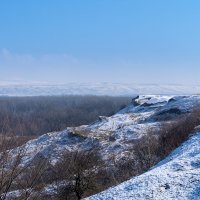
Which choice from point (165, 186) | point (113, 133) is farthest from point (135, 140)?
point (165, 186)

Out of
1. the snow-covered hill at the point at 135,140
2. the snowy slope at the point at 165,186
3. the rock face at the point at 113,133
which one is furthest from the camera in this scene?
the rock face at the point at 113,133

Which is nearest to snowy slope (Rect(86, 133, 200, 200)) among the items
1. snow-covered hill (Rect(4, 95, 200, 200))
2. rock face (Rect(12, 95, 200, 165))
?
snow-covered hill (Rect(4, 95, 200, 200))

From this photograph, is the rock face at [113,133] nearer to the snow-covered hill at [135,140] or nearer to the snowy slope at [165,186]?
the snow-covered hill at [135,140]

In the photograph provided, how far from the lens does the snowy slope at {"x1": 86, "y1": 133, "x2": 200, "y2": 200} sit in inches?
507

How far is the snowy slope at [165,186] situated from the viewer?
1287 centimetres

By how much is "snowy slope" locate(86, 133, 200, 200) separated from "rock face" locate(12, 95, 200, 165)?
18.2 meters

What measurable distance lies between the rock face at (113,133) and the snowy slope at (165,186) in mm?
18240

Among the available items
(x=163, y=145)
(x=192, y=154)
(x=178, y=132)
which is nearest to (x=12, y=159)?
(x=192, y=154)

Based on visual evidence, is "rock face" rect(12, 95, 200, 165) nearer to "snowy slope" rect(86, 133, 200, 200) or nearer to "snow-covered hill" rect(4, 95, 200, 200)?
"snow-covered hill" rect(4, 95, 200, 200)

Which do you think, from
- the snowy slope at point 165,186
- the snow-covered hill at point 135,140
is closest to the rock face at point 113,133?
the snow-covered hill at point 135,140

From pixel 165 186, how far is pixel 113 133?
101 feet

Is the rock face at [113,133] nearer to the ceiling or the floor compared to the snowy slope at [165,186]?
nearer to the floor

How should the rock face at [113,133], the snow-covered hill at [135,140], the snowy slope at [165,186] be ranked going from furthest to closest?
the rock face at [113,133]
the snow-covered hill at [135,140]
the snowy slope at [165,186]

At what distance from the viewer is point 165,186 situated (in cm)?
1338
